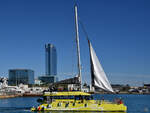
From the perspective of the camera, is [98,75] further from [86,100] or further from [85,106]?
[85,106]

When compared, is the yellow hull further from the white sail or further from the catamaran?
the white sail

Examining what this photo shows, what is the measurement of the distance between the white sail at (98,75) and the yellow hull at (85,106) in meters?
2.05

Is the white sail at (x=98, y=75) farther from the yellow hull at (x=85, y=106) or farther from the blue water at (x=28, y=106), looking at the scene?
the blue water at (x=28, y=106)

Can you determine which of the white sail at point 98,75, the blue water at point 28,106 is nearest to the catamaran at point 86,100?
the white sail at point 98,75

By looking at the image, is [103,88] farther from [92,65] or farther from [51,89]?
[51,89]

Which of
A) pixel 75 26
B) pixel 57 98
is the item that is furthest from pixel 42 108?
pixel 75 26

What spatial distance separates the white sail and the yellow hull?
2.05m

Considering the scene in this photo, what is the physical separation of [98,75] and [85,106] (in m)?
4.08

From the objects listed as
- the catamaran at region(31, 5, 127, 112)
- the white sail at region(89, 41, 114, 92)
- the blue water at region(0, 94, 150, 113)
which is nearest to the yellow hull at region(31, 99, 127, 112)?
the catamaran at region(31, 5, 127, 112)

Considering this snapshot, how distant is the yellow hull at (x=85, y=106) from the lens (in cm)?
3391

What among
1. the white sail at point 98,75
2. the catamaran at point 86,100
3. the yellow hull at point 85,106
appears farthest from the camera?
the white sail at point 98,75

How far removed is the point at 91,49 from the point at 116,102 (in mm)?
7193

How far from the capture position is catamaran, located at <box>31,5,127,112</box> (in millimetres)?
34031

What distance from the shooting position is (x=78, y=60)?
3519 cm
